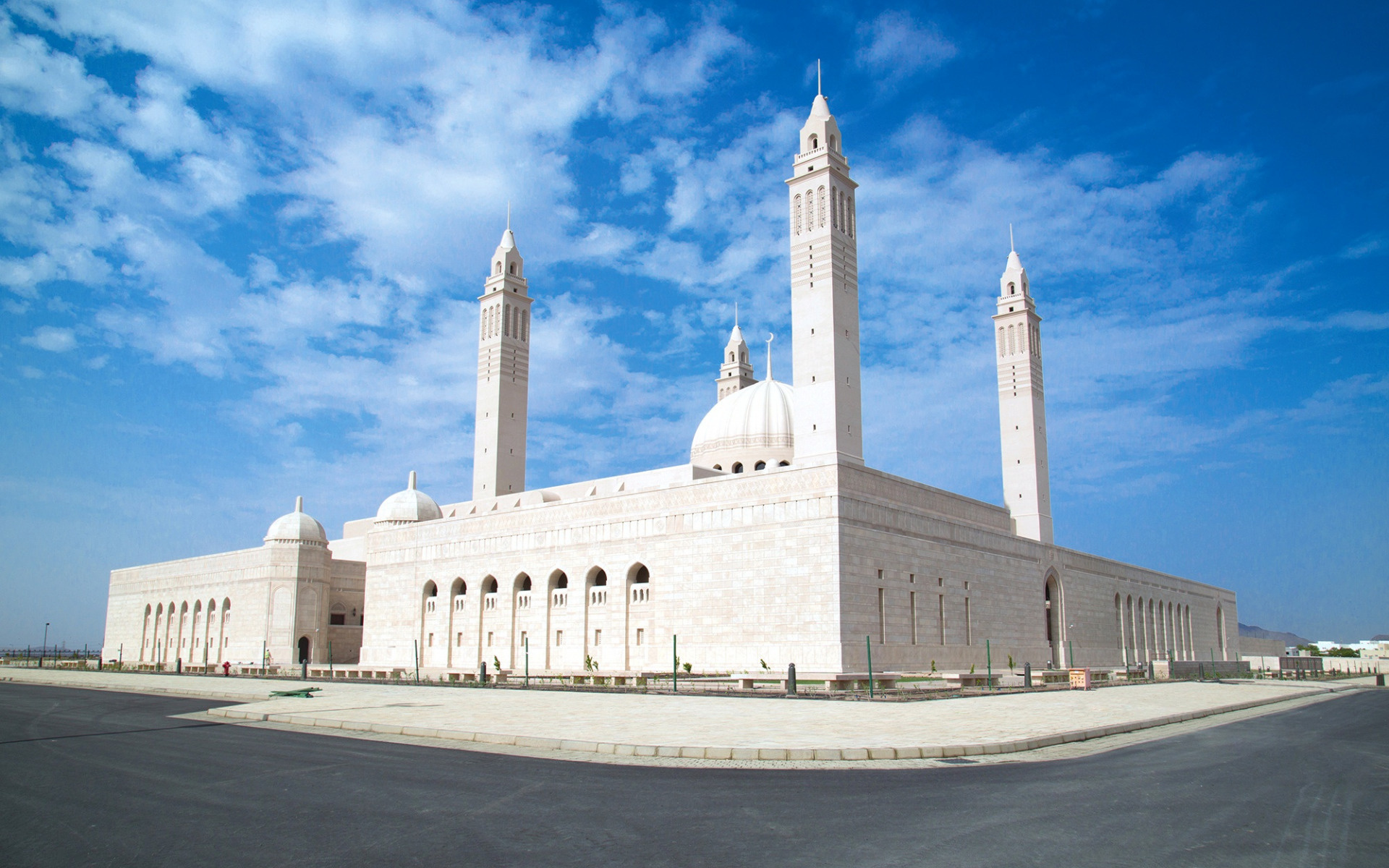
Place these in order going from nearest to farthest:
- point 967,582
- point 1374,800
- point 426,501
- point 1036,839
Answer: point 1036,839, point 1374,800, point 967,582, point 426,501

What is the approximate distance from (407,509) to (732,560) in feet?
85.8

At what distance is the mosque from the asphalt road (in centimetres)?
1879

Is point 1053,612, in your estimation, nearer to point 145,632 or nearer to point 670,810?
point 670,810

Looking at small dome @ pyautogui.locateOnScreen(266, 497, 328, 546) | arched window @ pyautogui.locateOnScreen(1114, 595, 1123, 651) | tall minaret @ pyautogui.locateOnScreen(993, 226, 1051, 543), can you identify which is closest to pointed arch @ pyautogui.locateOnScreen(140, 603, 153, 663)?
small dome @ pyautogui.locateOnScreen(266, 497, 328, 546)

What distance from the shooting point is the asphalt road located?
6648 millimetres

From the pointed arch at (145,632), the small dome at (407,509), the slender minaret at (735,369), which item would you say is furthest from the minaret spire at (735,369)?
the pointed arch at (145,632)

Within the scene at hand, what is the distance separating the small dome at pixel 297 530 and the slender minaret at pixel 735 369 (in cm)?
2764

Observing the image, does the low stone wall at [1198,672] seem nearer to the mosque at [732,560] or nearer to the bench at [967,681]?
the mosque at [732,560]

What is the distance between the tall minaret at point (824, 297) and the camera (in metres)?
36.5

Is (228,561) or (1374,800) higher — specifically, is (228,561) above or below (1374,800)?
above

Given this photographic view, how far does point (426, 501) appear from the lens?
→ 186ft

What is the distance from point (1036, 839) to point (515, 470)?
47830mm

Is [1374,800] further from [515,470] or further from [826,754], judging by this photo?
[515,470]

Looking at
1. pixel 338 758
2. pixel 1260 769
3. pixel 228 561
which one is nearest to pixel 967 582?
pixel 1260 769
